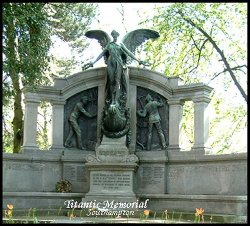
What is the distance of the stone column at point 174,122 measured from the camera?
14.6 meters

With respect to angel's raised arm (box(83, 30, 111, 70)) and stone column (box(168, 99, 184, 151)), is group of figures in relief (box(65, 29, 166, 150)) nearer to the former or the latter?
stone column (box(168, 99, 184, 151))

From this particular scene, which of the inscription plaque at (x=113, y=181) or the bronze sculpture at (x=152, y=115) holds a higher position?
the bronze sculpture at (x=152, y=115)

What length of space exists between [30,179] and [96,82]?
11.5 feet

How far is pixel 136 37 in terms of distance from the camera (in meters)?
15.8

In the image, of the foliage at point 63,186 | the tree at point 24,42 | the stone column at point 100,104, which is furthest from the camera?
the stone column at point 100,104

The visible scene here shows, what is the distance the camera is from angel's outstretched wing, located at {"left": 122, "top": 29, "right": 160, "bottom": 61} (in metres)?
15.6

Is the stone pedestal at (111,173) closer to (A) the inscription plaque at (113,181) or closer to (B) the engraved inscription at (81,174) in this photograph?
(A) the inscription plaque at (113,181)

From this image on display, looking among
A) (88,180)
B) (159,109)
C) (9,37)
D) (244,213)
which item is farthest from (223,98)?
(9,37)

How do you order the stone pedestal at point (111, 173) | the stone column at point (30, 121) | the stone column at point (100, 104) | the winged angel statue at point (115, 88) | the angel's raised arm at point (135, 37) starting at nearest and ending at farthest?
the stone pedestal at point (111, 173) → the winged angel statue at point (115, 88) → the stone column at point (30, 121) → the stone column at point (100, 104) → the angel's raised arm at point (135, 37)

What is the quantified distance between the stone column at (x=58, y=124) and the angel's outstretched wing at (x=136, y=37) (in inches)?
105

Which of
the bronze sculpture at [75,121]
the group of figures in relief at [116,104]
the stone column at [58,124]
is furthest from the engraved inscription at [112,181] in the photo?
the stone column at [58,124]

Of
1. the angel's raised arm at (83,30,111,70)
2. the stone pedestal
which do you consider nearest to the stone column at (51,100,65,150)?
the stone pedestal

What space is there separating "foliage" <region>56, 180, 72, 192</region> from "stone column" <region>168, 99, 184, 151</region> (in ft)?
9.98

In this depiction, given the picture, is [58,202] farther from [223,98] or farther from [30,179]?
[223,98]
